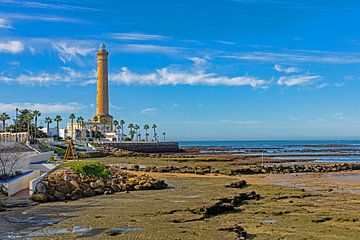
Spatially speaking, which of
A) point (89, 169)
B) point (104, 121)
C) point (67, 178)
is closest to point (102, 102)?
point (104, 121)

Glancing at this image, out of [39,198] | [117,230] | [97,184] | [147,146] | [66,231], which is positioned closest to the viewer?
[66,231]

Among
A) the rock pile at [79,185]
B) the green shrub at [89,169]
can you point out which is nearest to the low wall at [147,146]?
the green shrub at [89,169]

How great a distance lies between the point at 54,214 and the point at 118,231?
3669 mm

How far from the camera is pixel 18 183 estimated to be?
1980 centimetres

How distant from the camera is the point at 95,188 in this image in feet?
68.2

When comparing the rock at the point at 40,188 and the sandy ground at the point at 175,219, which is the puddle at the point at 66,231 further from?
the rock at the point at 40,188

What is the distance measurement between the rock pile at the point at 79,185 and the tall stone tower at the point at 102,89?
71.8 meters

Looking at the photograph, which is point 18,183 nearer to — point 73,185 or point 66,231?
point 73,185

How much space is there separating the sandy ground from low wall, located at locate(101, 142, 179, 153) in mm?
62088

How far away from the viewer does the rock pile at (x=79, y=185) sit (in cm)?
1848

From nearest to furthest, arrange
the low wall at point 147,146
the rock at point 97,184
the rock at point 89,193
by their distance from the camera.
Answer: the rock at point 89,193 < the rock at point 97,184 < the low wall at point 147,146

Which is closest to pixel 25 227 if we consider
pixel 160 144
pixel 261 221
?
pixel 261 221

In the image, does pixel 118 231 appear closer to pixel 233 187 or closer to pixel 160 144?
pixel 233 187

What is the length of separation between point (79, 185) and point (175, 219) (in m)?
7.63
